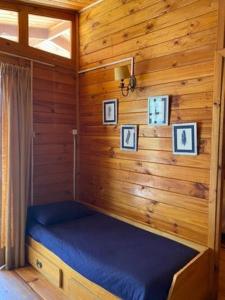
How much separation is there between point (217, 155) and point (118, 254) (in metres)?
1.11

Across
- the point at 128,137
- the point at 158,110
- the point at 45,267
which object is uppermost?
the point at 158,110

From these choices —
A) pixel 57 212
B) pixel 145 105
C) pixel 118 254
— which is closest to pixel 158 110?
pixel 145 105

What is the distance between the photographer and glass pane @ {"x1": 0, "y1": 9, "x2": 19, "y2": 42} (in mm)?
2910

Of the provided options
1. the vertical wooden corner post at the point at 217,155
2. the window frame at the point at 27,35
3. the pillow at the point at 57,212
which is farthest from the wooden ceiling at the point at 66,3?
the pillow at the point at 57,212

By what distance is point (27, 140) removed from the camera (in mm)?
3023

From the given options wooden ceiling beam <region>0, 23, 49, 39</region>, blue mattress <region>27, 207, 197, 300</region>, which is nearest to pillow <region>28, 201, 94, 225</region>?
blue mattress <region>27, 207, 197, 300</region>

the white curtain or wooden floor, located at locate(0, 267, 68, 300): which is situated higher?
the white curtain

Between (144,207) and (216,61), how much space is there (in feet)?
4.95

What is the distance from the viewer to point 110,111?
3.13 meters

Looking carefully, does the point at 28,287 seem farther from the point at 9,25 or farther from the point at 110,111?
the point at 9,25

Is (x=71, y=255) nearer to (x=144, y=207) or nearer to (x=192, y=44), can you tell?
(x=144, y=207)

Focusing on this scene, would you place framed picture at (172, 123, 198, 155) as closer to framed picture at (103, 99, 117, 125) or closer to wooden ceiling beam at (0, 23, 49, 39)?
framed picture at (103, 99, 117, 125)

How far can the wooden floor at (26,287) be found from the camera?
2389 mm

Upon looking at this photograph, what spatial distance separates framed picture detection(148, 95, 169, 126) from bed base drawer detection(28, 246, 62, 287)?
1651 millimetres
